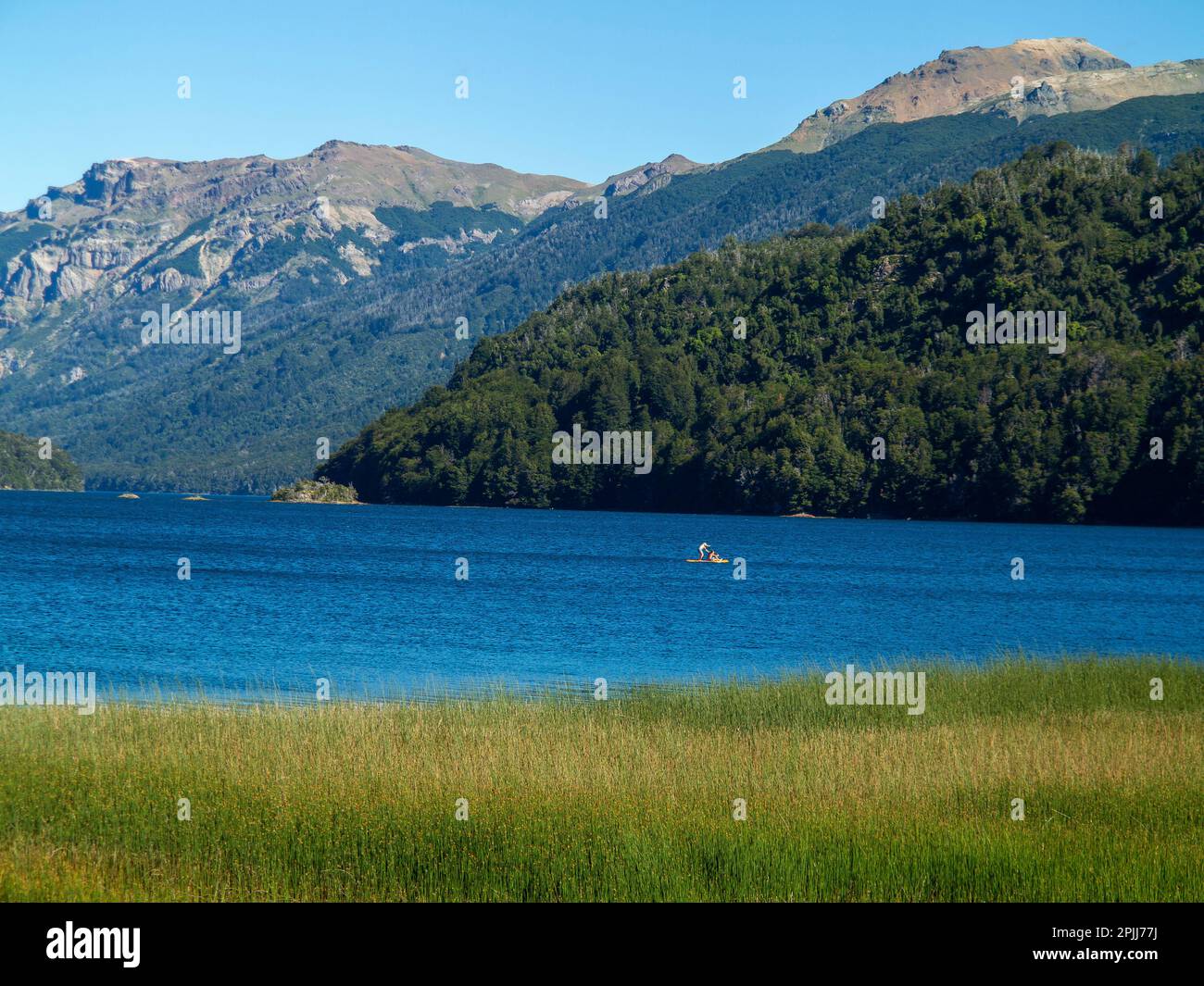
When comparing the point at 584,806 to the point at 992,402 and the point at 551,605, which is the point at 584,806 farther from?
the point at 992,402

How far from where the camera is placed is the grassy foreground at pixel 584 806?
1772 centimetres

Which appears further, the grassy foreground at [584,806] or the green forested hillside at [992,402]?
the green forested hillside at [992,402]

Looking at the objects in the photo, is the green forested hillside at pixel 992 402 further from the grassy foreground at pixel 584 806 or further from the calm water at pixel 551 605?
the grassy foreground at pixel 584 806

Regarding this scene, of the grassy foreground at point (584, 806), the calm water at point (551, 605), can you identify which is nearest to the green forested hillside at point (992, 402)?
the calm water at point (551, 605)

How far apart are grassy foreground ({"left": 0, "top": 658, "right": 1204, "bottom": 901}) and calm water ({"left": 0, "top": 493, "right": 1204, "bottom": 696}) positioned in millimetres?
10934

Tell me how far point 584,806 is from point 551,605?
148 ft

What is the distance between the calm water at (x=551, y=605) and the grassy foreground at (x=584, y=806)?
1093 centimetres

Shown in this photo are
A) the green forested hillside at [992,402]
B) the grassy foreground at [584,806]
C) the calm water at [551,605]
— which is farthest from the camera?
the green forested hillside at [992,402]

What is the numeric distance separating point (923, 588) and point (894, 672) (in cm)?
4142
